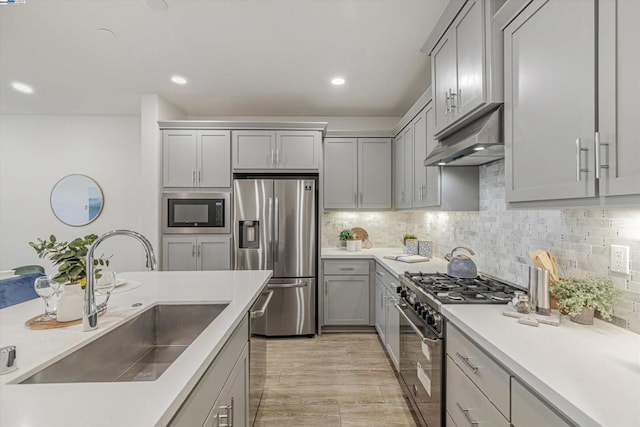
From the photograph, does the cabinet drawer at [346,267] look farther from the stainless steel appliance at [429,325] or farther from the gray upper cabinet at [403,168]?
the stainless steel appliance at [429,325]

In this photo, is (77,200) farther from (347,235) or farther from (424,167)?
(424,167)

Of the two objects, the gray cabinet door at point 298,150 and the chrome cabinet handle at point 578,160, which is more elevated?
the gray cabinet door at point 298,150

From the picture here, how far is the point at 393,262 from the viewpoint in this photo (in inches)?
121

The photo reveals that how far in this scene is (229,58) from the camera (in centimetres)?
279

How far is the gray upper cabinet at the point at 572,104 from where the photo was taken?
0.92 meters

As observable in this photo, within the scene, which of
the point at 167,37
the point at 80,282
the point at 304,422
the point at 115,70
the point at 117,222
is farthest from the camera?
the point at 117,222

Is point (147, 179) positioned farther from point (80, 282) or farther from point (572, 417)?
point (572, 417)

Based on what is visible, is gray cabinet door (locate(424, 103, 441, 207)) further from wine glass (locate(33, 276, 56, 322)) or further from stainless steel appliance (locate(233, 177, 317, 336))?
wine glass (locate(33, 276, 56, 322))

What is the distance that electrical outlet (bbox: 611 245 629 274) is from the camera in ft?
4.16

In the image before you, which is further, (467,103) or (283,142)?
(283,142)

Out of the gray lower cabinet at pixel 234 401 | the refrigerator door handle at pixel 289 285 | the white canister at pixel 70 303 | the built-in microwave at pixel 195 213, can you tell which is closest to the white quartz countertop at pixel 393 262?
the refrigerator door handle at pixel 289 285

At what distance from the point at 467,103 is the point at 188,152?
120 inches

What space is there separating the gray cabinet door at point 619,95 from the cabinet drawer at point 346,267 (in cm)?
274

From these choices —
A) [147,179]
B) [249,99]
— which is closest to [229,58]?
[249,99]
